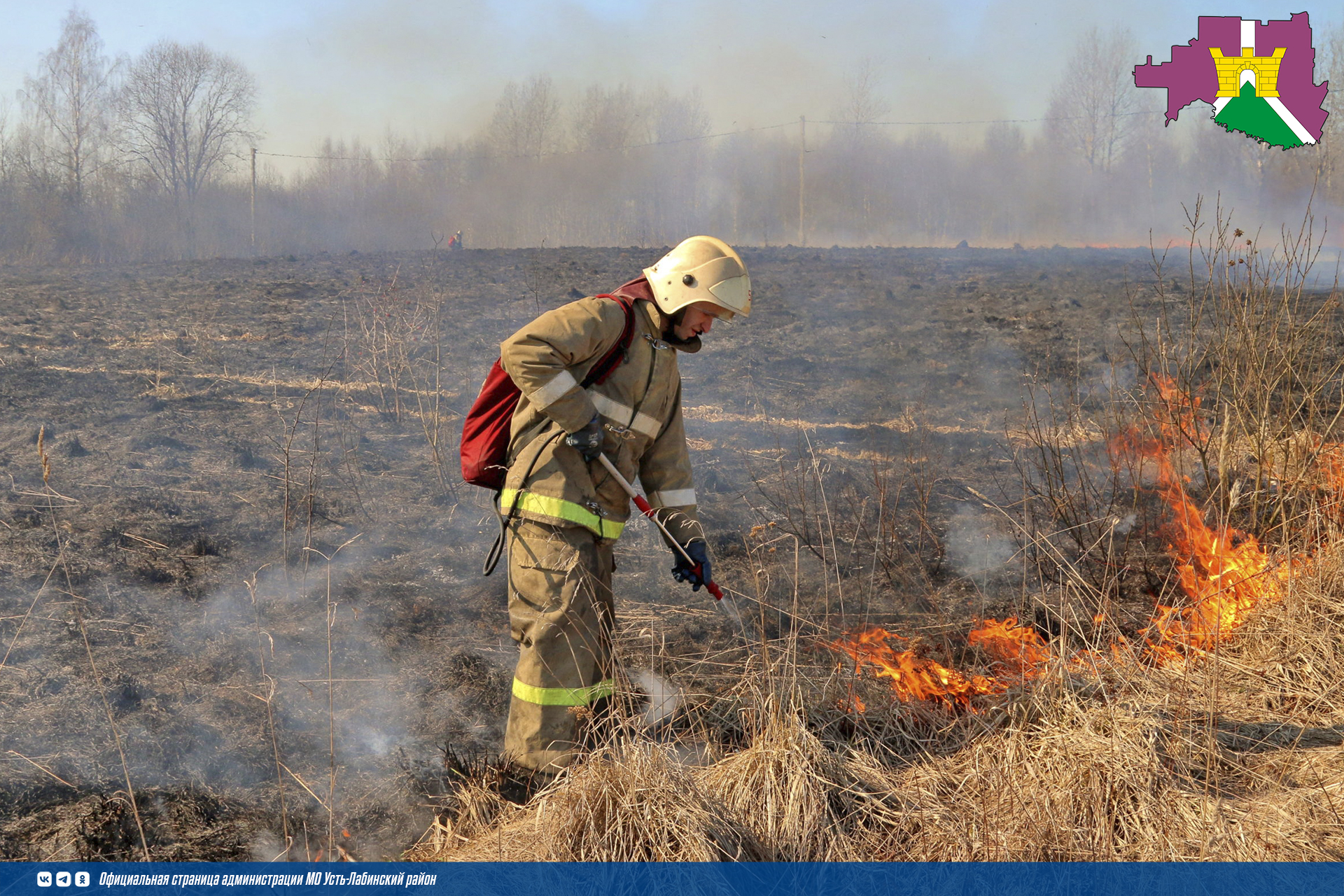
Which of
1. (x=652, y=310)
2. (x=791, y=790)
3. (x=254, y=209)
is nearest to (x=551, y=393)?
(x=652, y=310)

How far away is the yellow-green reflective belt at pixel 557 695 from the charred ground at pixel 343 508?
32cm

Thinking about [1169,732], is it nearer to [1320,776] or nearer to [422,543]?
[1320,776]

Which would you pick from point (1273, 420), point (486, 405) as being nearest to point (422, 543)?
point (486, 405)

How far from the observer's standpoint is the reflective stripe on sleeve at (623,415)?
9.89ft

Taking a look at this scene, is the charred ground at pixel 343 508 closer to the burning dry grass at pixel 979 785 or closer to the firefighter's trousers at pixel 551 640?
the firefighter's trousers at pixel 551 640

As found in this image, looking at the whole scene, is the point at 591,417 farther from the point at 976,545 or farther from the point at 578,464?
the point at 976,545

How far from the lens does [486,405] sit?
122 inches

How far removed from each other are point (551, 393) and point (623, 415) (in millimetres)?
338

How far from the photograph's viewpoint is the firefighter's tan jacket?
282cm

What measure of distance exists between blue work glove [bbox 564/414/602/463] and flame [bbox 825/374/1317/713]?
1242mm

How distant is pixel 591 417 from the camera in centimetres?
288

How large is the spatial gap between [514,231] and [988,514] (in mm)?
23145

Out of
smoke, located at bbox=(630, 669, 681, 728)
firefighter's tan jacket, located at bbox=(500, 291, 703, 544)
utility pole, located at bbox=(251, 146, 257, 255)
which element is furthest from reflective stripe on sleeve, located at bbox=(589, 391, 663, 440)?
utility pole, located at bbox=(251, 146, 257, 255)

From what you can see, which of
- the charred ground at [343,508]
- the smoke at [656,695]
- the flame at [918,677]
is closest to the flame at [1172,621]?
the flame at [918,677]
